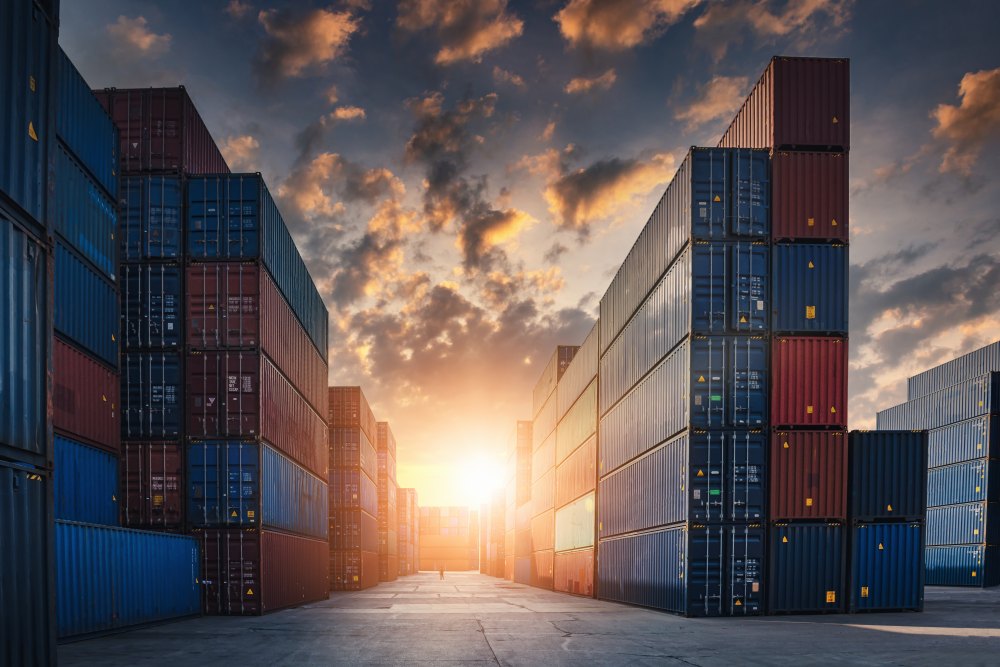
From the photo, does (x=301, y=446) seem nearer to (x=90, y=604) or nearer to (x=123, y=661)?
(x=90, y=604)

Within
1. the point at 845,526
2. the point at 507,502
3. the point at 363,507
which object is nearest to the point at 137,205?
the point at 845,526

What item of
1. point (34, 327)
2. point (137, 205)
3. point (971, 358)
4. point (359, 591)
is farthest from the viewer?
point (971, 358)

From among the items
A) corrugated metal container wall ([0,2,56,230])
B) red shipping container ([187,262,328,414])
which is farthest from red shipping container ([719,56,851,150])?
corrugated metal container wall ([0,2,56,230])

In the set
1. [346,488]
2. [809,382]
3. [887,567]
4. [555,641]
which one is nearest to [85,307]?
[555,641]

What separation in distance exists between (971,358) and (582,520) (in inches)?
1288

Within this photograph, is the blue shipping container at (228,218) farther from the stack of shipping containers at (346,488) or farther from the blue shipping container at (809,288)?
the stack of shipping containers at (346,488)

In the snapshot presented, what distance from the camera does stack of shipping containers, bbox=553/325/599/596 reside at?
1670 inches

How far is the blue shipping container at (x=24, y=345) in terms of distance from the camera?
9984 millimetres

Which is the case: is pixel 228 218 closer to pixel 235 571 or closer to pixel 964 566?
pixel 235 571

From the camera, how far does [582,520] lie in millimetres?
44875

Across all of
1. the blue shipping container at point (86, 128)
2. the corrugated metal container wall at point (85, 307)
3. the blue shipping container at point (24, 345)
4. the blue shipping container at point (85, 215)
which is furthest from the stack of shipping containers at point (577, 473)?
the blue shipping container at point (24, 345)

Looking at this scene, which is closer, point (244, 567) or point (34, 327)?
point (34, 327)

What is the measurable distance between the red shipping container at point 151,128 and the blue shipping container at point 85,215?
4.31 m

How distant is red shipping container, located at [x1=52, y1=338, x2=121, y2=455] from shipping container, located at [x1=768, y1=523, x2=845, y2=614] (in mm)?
20205
